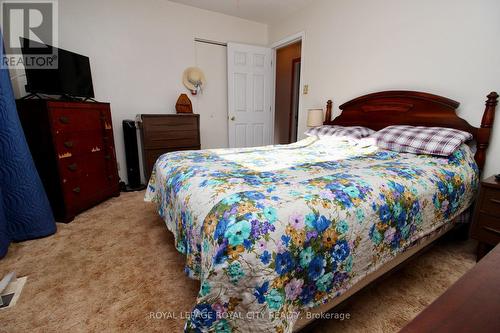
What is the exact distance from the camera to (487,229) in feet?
5.06

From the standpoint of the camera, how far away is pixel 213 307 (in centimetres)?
74

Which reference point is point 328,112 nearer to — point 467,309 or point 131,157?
point 131,157

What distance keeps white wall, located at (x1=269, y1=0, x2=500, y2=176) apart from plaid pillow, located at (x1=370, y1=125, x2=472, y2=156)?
351 millimetres

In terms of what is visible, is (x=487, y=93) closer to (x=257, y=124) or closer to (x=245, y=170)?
(x=245, y=170)

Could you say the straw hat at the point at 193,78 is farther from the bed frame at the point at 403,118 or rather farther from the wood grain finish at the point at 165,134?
the bed frame at the point at 403,118

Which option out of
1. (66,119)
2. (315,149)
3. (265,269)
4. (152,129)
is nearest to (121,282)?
(265,269)

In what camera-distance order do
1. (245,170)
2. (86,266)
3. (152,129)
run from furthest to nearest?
(152,129), (86,266), (245,170)

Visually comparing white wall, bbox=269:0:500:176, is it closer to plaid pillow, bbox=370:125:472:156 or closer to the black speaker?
plaid pillow, bbox=370:125:472:156

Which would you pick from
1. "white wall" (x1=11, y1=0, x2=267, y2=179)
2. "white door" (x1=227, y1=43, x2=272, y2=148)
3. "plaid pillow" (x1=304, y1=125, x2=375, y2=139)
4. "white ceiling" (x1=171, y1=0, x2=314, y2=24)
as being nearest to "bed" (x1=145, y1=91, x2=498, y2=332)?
"plaid pillow" (x1=304, y1=125, x2=375, y2=139)

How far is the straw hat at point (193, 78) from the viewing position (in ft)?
11.5

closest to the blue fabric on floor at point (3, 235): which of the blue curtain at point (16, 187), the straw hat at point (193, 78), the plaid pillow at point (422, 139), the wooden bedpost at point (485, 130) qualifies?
the blue curtain at point (16, 187)

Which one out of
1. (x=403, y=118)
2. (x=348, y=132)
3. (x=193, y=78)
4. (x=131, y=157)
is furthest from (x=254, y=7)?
(x=131, y=157)

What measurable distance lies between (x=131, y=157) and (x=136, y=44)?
1.55 metres

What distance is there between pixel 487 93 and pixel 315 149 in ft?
4.53
